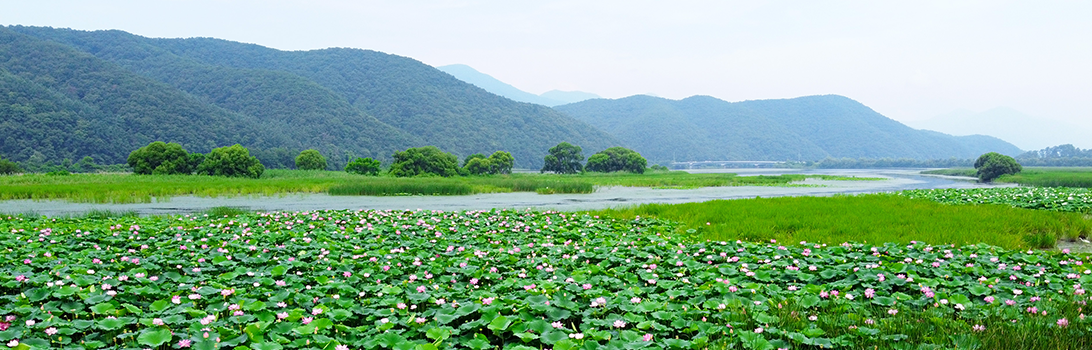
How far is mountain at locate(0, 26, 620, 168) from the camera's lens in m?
73.8

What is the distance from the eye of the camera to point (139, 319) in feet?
14.4

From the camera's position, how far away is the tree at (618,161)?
7206 cm

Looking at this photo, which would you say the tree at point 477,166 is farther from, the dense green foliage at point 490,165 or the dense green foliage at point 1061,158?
the dense green foliage at point 1061,158

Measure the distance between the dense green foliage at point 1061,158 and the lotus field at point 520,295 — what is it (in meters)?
140

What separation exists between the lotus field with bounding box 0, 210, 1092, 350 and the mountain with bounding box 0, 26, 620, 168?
7317 cm

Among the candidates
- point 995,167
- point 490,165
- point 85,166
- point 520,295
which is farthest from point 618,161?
point 520,295

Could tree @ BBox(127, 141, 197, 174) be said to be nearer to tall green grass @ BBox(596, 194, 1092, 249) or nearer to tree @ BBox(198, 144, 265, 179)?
tree @ BBox(198, 144, 265, 179)

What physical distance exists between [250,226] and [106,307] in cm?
673

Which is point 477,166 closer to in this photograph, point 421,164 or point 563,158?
point 421,164

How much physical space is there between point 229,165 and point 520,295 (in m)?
→ 44.7

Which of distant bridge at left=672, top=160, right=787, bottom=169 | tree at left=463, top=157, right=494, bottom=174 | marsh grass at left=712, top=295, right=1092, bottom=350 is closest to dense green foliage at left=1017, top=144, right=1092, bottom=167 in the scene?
distant bridge at left=672, top=160, right=787, bottom=169

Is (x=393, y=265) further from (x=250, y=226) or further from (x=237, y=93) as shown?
(x=237, y=93)

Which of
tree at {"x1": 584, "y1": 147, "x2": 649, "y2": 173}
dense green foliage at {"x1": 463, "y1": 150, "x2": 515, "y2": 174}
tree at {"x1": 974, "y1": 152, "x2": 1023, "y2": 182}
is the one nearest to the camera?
dense green foliage at {"x1": 463, "y1": 150, "x2": 515, "y2": 174}

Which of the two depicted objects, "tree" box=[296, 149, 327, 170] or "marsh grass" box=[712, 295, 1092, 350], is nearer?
"marsh grass" box=[712, 295, 1092, 350]
